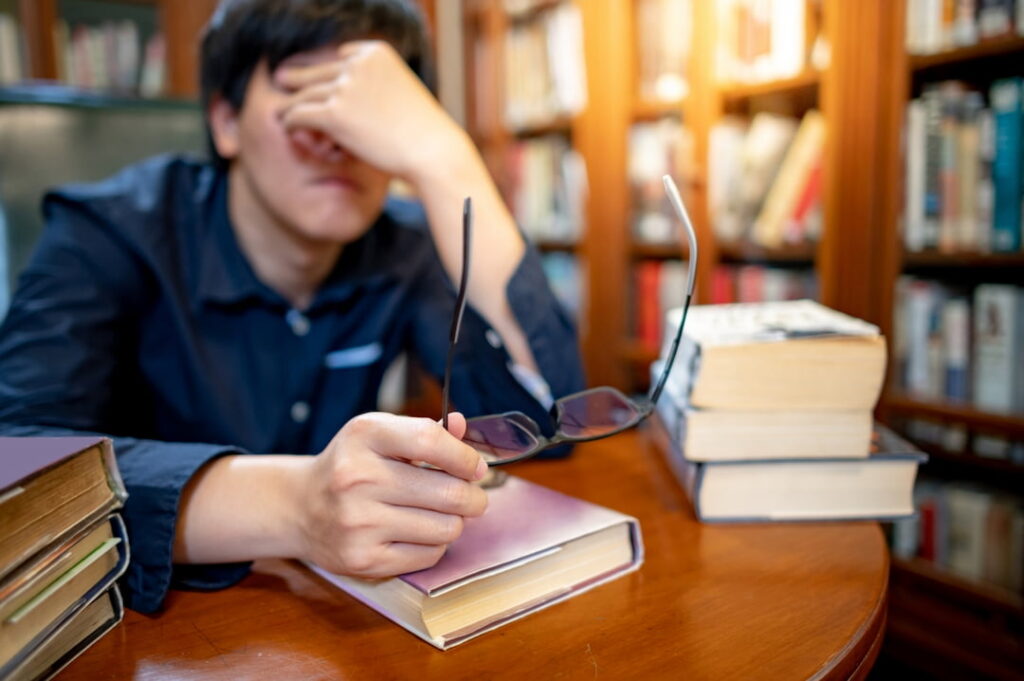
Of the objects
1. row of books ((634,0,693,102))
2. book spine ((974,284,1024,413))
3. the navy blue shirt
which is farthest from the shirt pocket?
row of books ((634,0,693,102))

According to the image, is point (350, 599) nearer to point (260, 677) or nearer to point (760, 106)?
point (260, 677)

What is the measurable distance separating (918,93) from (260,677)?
5.24 feet

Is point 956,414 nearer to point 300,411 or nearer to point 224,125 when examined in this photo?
point 300,411

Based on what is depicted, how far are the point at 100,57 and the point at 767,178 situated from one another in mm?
2200

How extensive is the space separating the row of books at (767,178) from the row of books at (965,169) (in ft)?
0.70

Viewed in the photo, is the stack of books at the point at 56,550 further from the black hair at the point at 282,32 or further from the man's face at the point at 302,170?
the black hair at the point at 282,32

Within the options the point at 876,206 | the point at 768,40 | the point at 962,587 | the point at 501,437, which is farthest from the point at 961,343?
the point at 501,437

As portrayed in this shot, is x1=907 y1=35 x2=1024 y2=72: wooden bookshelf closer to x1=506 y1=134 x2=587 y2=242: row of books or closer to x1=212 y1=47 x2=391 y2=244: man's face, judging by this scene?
x1=506 y1=134 x2=587 y2=242: row of books

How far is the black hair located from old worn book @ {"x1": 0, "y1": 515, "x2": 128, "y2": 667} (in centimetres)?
66

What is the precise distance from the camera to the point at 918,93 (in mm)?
1515

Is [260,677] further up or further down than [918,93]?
further down

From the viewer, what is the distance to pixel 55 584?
44 cm

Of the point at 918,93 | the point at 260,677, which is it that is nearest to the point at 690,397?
the point at 260,677

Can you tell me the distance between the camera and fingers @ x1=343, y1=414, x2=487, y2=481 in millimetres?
471
